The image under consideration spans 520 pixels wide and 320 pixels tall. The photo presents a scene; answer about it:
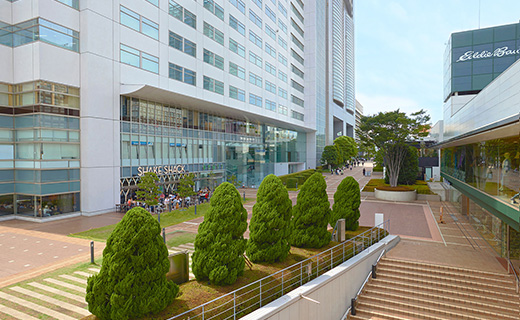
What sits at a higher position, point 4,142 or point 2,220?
point 4,142

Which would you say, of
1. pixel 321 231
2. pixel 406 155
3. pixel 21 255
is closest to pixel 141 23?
pixel 21 255

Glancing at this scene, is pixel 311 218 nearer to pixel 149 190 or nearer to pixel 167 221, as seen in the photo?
pixel 167 221

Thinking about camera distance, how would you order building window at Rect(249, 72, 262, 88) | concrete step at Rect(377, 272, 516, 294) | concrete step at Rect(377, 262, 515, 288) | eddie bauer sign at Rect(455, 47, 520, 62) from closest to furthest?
concrete step at Rect(377, 272, 516, 294), concrete step at Rect(377, 262, 515, 288), eddie bauer sign at Rect(455, 47, 520, 62), building window at Rect(249, 72, 262, 88)

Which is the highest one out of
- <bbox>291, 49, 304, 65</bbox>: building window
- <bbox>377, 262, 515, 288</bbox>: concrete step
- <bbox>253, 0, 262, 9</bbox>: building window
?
<bbox>253, 0, 262, 9</bbox>: building window

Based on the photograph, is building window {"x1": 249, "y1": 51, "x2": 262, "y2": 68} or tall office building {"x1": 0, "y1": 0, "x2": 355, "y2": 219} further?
building window {"x1": 249, "y1": 51, "x2": 262, "y2": 68}

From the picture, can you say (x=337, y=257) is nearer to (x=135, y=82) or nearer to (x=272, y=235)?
(x=272, y=235)

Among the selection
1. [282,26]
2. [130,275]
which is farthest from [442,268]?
[282,26]

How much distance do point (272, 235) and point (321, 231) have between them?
10.3 ft

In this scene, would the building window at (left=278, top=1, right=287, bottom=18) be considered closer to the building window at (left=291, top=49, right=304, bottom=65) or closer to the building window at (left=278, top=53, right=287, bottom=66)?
the building window at (left=291, top=49, right=304, bottom=65)

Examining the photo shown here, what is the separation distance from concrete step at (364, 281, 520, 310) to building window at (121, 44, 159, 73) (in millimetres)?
23165

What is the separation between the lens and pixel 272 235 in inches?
408

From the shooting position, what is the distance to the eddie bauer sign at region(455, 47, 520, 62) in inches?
1302

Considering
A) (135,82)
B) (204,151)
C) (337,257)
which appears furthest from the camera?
(204,151)

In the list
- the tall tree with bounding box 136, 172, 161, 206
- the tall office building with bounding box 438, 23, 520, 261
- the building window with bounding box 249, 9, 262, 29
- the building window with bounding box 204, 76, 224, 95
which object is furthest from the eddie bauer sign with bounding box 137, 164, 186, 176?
the building window with bounding box 249, 9, 262, 29
